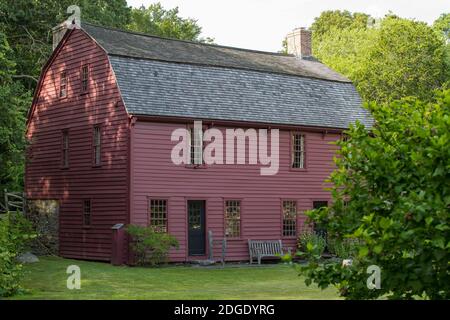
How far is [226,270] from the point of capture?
85.4 feet

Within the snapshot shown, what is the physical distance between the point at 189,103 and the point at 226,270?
264 inches

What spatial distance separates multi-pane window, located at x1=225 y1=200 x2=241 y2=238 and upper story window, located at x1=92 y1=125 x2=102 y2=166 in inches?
205

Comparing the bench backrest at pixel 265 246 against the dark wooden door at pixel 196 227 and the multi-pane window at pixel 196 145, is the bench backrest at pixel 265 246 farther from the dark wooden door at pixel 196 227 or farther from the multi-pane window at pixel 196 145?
the multi-pane window at pixel 196 145

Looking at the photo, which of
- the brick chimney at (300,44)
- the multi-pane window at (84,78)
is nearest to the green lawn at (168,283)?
the multi-pane window at (84,78)

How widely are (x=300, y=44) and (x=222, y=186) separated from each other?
12.5 metres

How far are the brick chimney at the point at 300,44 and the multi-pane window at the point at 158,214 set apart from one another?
1432cm

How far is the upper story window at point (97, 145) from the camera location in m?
29.3

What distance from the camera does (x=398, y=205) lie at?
8141mm

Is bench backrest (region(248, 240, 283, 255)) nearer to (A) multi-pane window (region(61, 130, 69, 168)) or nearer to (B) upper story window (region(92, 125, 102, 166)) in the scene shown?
(B) upper story window (region(92, 125, 102, 166))

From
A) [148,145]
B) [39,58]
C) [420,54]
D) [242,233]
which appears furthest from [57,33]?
[420,54]

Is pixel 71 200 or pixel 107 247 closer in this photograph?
pixel 107 247

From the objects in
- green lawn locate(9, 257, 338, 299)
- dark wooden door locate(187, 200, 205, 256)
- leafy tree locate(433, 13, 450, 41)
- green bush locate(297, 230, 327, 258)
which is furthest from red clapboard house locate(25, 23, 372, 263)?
leafy tree locate(433, 13, 450, 41)
